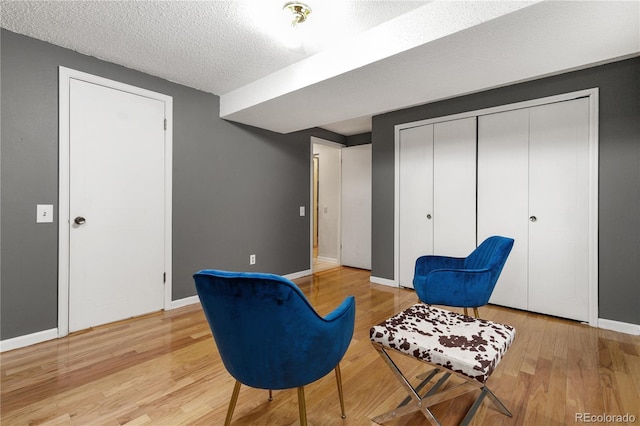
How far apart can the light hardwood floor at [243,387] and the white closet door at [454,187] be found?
3.70 ft

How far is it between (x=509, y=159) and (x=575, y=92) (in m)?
0.75

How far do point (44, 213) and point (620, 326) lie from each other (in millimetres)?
4837

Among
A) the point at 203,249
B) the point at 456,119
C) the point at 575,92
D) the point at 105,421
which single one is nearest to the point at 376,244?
the point at 456,119

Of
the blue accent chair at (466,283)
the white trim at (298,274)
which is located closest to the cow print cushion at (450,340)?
the blue accent chair at (466,283)

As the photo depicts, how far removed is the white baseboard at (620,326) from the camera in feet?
8.16

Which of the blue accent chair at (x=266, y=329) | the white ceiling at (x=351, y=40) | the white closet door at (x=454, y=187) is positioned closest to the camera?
the blue accent chair at (x=266, y=329)

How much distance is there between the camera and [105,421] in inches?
59.3

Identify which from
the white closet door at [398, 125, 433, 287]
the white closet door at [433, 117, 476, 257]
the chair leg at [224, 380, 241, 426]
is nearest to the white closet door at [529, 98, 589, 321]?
the white closet door at [433, 117, 476, 257]

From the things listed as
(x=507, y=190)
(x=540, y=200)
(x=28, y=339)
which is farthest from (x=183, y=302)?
(x=540, y=200)

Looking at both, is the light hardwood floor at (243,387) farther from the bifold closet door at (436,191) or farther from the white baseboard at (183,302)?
the bifold closet door at (436,191)

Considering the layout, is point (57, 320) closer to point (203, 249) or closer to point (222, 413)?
point (203, 249)

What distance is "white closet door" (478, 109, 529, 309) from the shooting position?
300 cm

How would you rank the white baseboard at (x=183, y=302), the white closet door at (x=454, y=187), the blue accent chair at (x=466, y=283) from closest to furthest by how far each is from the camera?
the blue accent chair at (x=466, y=283), the white baseboard at (x=183, y=302), the white closet door at (x=454, y=187)

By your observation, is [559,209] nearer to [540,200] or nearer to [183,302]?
[540,200]
